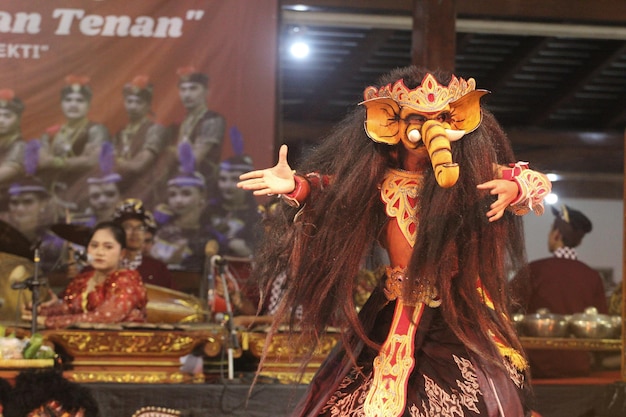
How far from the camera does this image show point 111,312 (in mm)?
5176

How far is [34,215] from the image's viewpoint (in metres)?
6.42

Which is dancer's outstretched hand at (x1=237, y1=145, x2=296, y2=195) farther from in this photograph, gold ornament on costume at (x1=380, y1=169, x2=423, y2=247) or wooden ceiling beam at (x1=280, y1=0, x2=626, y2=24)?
wooden ceiling beam at (x1=280, y1=0, x2=626, y2=24)

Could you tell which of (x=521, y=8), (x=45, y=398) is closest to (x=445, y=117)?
(x=45, y=398)

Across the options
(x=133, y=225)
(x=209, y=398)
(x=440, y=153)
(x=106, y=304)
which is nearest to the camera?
(x=440, y=153)

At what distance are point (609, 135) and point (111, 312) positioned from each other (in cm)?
637

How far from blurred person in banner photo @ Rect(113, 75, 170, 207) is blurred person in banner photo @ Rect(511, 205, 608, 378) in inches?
85.8

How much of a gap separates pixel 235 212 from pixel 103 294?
4.71ft

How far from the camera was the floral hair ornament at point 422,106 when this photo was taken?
3.07 meters

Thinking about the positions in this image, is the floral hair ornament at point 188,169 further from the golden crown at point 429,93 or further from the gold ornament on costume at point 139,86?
the golden crown at point 429,93

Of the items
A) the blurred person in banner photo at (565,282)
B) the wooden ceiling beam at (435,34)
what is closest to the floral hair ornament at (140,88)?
the wooden ceiling beam at (435,34)

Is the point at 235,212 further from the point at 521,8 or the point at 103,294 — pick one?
the point at 521,8

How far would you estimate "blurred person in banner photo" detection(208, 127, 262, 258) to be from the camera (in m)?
6.51

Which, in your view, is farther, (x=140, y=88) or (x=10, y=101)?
(x=140, y=88)

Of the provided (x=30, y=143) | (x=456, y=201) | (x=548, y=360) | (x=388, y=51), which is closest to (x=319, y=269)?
(x=456, y=201)
